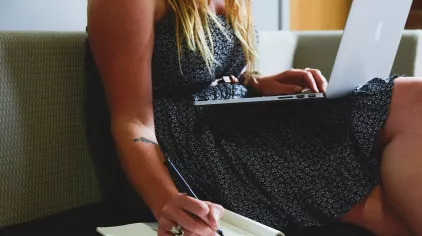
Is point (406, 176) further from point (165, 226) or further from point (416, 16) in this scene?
point (416, 16)

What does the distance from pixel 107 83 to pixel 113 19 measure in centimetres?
10

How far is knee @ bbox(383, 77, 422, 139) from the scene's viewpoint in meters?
0.81

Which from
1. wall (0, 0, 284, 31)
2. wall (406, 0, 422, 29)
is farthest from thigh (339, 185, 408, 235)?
wall (406, 0, 422, 29)

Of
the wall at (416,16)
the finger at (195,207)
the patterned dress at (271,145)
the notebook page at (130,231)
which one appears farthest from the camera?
the wall at (416,16)

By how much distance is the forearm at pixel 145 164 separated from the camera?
2.62 ft

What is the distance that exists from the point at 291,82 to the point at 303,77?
4 cm

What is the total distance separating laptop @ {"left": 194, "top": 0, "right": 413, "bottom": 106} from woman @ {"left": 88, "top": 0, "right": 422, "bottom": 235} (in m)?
0.04


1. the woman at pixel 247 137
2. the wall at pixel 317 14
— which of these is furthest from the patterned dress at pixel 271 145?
the wall at pixel 317 14

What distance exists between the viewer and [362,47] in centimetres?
88

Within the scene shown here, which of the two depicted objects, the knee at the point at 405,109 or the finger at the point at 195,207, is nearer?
the finger at the point at 195,207

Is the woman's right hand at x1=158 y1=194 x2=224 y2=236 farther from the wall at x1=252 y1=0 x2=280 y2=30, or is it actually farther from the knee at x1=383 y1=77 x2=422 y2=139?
the wall at x1=252 y1=0 x2=280 y2=30

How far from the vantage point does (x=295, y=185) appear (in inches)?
33.6

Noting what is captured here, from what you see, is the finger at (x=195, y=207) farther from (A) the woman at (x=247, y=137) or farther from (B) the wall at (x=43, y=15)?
(B) the wall at (x=43, y=15)

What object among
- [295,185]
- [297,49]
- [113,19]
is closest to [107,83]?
[113,19]
